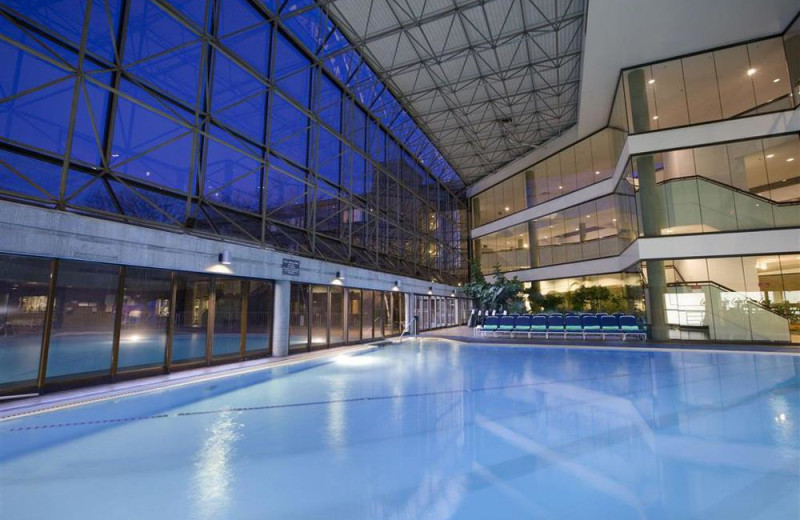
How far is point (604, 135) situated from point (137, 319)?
2285 cm

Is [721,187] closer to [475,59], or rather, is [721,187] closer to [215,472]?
[475,59]

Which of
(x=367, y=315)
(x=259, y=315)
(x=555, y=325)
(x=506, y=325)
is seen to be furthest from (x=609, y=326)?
(x=259, y=315)

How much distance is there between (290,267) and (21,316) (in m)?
6.22

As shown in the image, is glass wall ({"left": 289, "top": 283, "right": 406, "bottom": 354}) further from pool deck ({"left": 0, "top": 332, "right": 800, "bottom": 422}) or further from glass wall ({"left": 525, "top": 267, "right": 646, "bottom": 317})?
glass wall ({"left": 525, "top": 267, "right": 646, "bottom": 317})

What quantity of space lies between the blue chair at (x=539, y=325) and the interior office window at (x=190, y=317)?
13.5m

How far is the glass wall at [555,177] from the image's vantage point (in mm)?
20953

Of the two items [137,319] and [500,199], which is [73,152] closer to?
[137,319]

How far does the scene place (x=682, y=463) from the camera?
3.74m

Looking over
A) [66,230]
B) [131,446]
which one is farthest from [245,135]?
[131,446]

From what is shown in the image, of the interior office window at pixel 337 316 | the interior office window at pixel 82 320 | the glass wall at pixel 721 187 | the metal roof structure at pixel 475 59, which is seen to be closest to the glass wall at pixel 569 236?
the glass wall at pixel 721 187

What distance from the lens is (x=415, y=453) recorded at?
404cm

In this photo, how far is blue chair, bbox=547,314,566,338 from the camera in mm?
16941

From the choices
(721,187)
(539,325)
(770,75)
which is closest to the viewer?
(770,75)

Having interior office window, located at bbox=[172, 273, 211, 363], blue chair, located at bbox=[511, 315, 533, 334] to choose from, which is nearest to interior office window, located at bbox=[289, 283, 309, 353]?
interior office window, located at bbox=[172, 273, 211, 363]
